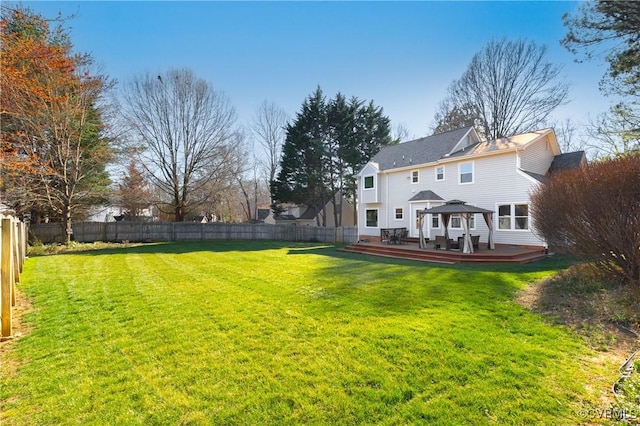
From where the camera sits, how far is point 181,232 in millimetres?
21109

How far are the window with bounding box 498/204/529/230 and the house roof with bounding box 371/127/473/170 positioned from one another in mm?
4594

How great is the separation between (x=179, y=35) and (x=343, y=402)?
41.2 feet

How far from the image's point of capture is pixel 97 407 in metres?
2.68

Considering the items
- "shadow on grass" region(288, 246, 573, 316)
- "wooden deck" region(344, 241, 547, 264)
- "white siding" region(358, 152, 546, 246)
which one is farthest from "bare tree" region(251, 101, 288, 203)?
"shadow on grass" region(288, 246, 573, 316)

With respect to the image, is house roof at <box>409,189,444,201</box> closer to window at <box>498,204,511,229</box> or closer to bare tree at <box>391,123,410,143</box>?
window at <box>498,204,511,229</box>

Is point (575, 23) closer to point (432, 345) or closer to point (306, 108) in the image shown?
point (432, 345)

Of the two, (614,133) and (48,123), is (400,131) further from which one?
(48,123)

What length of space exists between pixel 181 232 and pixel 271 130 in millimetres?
15842

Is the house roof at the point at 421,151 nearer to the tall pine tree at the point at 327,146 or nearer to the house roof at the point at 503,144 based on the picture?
the house roof at the point at 503,144

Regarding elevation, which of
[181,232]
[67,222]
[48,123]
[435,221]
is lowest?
[181,232]

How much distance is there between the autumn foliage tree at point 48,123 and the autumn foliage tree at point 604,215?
18.3m

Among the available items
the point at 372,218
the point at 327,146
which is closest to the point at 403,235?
the point at 372,218

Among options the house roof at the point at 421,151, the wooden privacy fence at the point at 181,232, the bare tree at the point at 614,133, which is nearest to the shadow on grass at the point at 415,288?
the bare tree at the point at 614,133

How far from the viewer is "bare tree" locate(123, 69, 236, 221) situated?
20.3 metres
